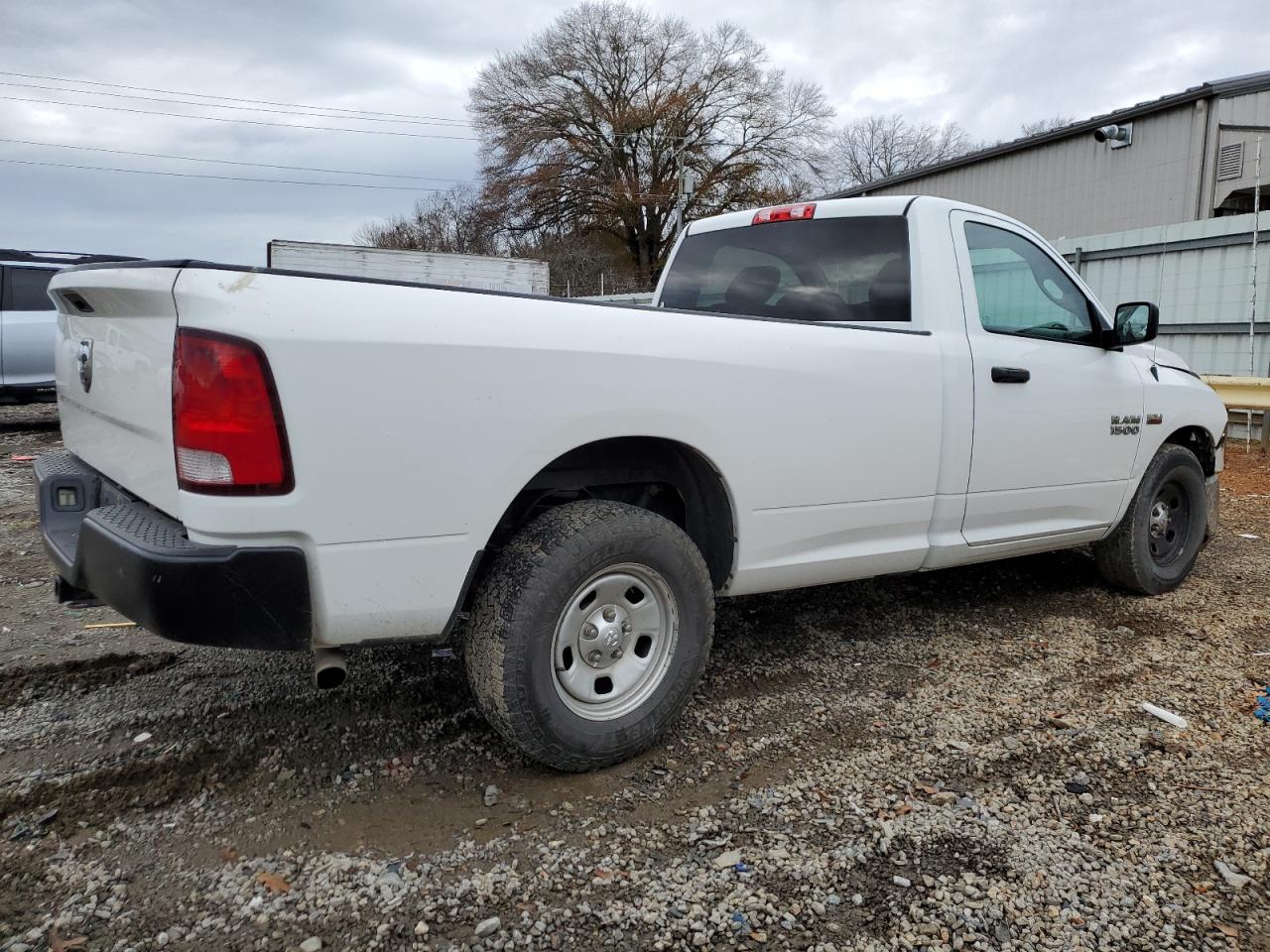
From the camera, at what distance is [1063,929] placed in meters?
2.15

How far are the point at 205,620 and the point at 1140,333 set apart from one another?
13.7 ft

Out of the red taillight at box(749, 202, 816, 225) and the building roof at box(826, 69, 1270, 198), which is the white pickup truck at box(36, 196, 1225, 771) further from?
the building roof at box(826, 69, 1270, 198)

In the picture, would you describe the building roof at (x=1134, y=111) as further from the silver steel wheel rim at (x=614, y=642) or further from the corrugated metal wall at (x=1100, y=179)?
Answer: the silver steel wheel rim at (x=614, y=642)

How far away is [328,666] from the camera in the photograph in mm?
2406

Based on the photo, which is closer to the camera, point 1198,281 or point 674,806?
point 674,806

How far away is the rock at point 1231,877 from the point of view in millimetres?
2329

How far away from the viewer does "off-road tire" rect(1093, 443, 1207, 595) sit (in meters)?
4.63

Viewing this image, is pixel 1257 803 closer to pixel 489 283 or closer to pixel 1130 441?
pixel 1130 441

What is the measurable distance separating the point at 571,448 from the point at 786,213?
212cm

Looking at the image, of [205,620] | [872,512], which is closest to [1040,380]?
[872,512]

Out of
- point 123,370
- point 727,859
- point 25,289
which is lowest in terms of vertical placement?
point 727,859

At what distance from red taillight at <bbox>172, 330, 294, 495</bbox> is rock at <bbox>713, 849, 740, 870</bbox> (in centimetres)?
146

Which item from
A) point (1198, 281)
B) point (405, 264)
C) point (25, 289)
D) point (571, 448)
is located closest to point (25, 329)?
point (25, 289)

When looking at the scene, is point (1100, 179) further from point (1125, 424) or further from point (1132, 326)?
point (1125, 424)
